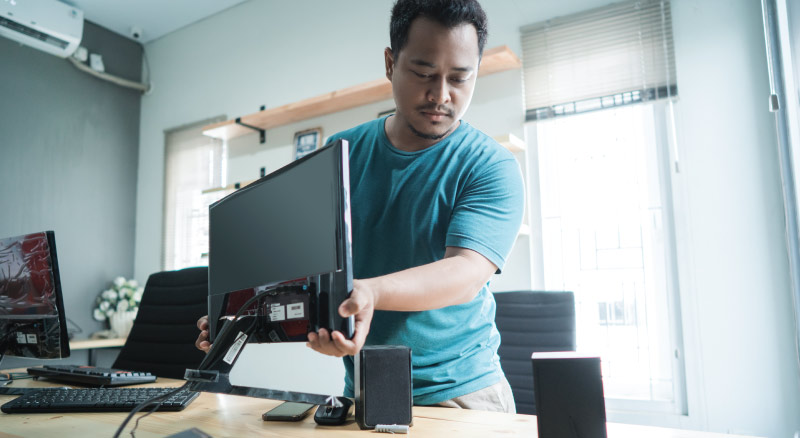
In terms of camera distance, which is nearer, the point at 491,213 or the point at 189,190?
the point at 491,213

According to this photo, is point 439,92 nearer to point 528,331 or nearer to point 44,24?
point 528,331

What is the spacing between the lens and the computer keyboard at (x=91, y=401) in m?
1.05

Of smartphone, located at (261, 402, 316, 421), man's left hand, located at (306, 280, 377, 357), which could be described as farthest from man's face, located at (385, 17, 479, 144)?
smartphone, located at (261, 402, 316, 421)

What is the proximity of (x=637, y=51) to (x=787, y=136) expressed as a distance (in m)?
0.71

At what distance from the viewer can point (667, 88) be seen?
95.1 inches

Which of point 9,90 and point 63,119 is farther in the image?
point 63,119

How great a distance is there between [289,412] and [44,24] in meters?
3.74

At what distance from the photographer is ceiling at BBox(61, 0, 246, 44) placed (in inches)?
156

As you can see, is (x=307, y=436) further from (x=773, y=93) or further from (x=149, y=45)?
(x=149, y=45)

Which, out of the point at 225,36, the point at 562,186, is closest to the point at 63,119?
the point at 225,36

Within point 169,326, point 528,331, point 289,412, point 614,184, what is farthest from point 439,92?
point 614,184

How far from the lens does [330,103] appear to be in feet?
10.3

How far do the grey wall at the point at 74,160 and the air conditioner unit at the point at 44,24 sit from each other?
16 centimetres

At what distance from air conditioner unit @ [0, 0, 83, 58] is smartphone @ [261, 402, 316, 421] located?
3.69m
